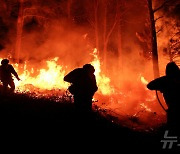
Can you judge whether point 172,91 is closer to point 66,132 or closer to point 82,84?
point 82,84

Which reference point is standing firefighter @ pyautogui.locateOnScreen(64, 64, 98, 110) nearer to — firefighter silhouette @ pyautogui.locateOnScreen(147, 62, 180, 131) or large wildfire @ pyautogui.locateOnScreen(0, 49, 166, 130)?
firefighter silhouette @ pyautogui.locateOnScreen(147, 62, 180, 131)

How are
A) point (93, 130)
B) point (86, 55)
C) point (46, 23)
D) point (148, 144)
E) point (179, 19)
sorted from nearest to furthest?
point (148, 144) < point (93, 130) < point (179, 19) < point (46, 23) < point (86, 55)

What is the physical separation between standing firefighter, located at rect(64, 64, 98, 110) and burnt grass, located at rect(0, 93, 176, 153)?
12.2 inches

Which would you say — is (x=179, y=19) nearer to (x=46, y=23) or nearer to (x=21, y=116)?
(x=46, y=23)

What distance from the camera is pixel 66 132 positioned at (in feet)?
22.2

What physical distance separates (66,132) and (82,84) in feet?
4.28

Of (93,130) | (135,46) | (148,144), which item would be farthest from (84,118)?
(135,46)

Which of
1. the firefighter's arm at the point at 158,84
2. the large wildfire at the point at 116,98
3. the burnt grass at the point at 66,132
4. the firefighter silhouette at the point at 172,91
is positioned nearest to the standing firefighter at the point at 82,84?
the burnt grass at the point at 66,132

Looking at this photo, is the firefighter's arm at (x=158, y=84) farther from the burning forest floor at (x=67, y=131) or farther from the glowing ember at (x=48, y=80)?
the glowing ember at (x=48, y=80)

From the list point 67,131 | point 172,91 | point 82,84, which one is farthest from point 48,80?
point 172,91

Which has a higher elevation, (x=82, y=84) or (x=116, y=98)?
(x=116, y=98)

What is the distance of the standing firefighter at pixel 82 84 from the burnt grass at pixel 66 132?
31 cm

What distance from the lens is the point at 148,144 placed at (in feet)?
21.7

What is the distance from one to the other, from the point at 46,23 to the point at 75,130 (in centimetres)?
1662
